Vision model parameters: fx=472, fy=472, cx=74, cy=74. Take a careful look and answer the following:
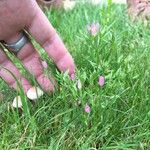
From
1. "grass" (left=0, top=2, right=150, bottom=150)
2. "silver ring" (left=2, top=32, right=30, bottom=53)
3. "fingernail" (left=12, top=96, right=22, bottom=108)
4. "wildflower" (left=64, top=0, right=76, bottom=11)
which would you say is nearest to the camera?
"grass" (left=0, top=2, right=150, bottom=150)

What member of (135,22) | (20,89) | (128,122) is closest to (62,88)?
(20,89)

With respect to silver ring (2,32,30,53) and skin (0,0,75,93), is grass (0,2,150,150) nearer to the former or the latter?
skin (0,0,75,93)

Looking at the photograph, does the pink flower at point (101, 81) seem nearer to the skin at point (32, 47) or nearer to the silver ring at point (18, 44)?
the skin at point (32, 47)

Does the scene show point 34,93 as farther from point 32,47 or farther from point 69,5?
point 69,5

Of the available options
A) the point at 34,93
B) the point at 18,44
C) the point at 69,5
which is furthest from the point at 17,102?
the point at 69,5

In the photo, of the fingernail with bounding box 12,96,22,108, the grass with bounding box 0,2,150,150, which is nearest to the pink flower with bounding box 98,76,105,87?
the grass with bounding box 0,2,150,150
